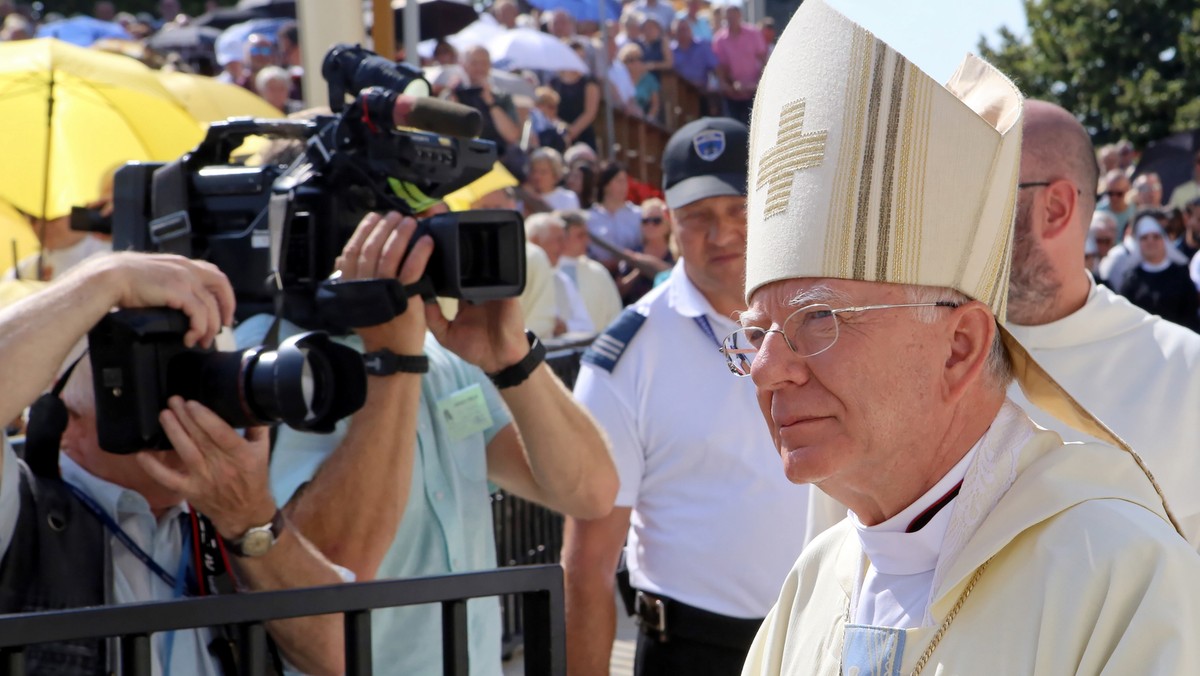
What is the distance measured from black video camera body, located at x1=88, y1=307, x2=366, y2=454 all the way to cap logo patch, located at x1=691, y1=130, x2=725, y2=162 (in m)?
1.67

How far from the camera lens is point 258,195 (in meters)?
2.77

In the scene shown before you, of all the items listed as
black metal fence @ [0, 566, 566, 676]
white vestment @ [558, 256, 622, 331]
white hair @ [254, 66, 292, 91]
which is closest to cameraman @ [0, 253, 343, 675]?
black metal fence @ [0, 566, 566, 676]

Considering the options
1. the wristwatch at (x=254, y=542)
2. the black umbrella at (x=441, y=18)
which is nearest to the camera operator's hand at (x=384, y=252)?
the wristwatch at (x=254, y=542)

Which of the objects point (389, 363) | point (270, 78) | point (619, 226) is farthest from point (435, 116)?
point (619, 226)

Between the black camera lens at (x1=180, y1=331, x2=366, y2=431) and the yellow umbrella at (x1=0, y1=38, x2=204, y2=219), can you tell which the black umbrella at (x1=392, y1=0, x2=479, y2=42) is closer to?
the yellow umbrella at (x1=0, y1=38, x2=204, y2=219)

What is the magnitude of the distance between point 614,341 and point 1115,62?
26.1 m

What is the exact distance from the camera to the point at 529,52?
12414mm

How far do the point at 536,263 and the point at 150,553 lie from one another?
4.84m

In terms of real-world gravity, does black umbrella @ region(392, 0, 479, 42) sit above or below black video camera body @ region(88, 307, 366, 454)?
above

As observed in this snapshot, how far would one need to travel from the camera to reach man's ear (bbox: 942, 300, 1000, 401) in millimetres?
1980

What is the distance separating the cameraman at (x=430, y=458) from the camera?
107 inches

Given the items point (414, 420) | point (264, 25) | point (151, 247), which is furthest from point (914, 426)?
point (264, 25)

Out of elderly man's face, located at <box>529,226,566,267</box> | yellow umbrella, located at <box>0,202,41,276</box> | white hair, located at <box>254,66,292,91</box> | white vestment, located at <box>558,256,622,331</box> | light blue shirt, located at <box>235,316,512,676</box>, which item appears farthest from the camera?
white hair, located at <box>254,66,292,91</box>

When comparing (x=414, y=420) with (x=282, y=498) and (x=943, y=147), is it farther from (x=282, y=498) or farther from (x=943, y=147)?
(x=943, y=147)
